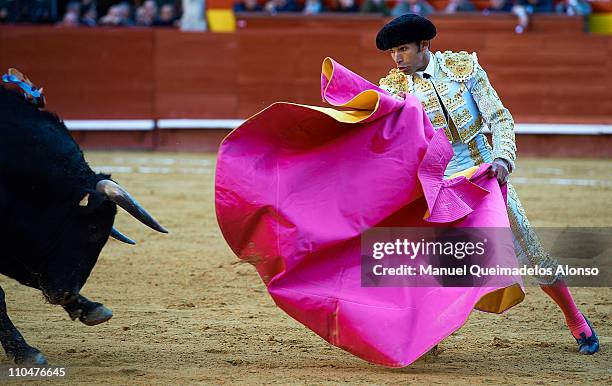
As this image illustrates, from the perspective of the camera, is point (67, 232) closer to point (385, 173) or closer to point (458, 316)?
point (385, 173)

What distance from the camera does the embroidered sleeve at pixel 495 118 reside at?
131 inches

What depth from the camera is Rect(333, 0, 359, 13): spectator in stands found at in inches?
416

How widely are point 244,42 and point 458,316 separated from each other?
7.58 metres

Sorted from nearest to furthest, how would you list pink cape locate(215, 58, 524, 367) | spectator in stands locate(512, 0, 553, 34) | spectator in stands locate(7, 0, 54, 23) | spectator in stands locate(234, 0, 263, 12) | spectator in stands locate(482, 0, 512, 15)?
pink cape locate(215, 58, 524, 367) < spectator in stands locate(512, 0, 553, 34) < spectator in stands locate(482, 0, 512, 15) < spectator in stands locate(7, 0, 54, 23) < spectator in stands locate(234, 0, 263, 12)

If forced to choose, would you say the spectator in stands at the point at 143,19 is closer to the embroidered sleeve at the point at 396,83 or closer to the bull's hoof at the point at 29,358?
the embroidered sleeve at the point at 396,83

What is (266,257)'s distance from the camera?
10.3 feet

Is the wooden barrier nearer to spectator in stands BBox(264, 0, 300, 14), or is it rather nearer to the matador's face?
spectator in stands BBox(264, 0, 300, 14)

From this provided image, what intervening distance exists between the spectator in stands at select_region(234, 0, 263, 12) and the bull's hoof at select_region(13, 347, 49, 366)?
323 inches

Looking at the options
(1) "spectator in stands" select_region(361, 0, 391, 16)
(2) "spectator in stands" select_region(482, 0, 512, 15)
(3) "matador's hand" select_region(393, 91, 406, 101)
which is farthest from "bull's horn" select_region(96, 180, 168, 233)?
(2) "spectator in stands" select_region(482, 0, 512, 15)

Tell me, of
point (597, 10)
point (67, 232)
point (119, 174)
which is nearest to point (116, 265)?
point (67, 232)

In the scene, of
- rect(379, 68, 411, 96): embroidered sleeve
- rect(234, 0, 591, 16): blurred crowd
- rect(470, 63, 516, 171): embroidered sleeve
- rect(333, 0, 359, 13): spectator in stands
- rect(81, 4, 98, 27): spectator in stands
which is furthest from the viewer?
rect(81, 4, 98, 27): spectator in stands

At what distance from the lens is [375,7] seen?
1055cm

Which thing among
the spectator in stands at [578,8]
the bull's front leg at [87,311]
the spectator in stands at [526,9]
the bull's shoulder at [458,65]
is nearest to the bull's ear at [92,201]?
the bull's front leg at [87,311]

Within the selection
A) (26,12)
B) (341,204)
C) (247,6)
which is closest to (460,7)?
(247,6)
